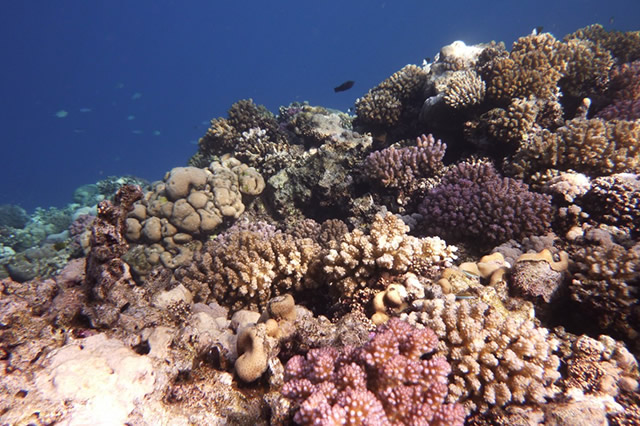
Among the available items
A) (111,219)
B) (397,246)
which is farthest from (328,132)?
(111,219)

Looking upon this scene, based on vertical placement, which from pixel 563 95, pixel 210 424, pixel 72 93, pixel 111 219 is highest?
pixel 72 93

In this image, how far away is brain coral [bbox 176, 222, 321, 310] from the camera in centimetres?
429

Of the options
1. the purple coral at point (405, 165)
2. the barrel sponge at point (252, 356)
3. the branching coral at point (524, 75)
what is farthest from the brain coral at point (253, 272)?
the branching coral at point (524, 75)

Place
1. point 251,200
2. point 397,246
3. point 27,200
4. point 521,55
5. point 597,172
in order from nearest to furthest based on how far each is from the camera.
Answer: point 397,246, point 597,172, point 521,55, point 251,200, point 27,200

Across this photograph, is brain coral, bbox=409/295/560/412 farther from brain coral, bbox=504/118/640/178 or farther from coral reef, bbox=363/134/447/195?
brain coral, bbox=504/118/640/178

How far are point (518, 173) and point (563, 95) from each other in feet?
11.8

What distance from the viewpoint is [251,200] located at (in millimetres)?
7746

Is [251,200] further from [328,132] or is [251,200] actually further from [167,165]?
[167,165]

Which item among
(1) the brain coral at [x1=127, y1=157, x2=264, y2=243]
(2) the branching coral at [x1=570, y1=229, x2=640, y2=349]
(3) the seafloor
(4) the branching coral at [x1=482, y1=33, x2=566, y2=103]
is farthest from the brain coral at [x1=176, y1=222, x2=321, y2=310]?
(4) the branching coral at [x1=482, y1=33, x2=566, y2=103]

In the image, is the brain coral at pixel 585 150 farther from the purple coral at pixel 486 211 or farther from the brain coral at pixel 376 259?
the brain coral at pixel 376 259

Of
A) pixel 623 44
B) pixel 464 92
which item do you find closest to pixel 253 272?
pixel 464 92

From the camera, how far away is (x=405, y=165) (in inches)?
241

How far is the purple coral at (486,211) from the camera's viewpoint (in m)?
4.66

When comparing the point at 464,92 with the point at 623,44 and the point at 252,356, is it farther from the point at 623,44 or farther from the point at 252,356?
the point at 623,44
